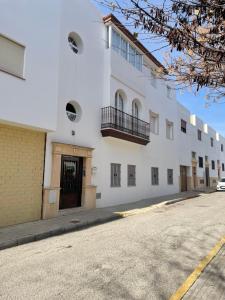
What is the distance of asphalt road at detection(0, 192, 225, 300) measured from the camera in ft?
13.1

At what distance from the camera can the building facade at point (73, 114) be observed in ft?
28.6

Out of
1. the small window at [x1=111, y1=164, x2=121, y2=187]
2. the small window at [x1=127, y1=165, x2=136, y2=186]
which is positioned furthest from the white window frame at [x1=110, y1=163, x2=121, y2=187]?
the small window at [x1=127, y1=165, x2=136, y2=186]

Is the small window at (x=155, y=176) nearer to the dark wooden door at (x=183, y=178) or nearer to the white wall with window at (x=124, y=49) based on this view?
the dark wooden door at (x=183, y=178)

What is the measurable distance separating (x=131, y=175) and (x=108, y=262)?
10480 millimetres

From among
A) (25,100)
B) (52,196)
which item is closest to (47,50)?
(25,100)

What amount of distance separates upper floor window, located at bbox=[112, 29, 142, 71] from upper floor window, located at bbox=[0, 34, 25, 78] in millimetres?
6777

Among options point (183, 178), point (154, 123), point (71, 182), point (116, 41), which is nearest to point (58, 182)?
point (71, 182)

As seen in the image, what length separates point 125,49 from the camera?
15.4 meters

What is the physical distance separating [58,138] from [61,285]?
725 centimetres

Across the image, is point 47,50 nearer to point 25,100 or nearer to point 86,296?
point 25,100

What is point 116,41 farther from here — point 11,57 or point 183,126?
point 183,126

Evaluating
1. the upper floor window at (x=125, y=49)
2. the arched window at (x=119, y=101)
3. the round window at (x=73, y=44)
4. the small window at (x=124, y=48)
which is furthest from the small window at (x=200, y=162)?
the round window at (x=73, y=44)

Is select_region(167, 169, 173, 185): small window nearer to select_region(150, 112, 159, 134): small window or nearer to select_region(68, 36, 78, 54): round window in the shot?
select_region(150, 112, 159, 134): small window

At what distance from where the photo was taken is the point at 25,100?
8.77m
